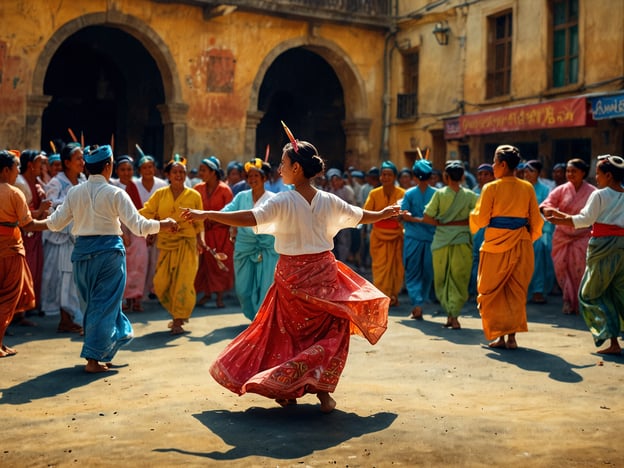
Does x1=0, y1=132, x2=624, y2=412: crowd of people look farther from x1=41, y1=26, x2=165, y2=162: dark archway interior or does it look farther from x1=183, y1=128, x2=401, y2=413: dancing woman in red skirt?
x1=41, y1=26, x2=165, y2=162: dark archway interior

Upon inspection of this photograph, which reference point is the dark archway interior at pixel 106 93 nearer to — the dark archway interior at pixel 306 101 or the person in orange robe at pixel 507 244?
the dark archway interior at pixel 306 101

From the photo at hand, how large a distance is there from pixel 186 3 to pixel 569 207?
1081 centimetres

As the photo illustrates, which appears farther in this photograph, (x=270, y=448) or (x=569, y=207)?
(x=569, y=207)

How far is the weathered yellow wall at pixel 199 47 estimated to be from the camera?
16.0 metres

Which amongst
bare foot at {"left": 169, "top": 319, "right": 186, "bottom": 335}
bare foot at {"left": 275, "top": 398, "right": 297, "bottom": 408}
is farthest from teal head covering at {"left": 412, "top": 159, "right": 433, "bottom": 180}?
bare foot at {"left": 275, "top": 398, "right": 297, "bottom": 408}

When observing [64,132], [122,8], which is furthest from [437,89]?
[64,132]

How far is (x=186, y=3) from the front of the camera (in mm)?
17688

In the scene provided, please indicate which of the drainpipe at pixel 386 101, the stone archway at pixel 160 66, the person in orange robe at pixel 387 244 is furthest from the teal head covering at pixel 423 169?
the drainpipe at pixel 386 101

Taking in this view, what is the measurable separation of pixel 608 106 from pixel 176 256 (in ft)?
27.2

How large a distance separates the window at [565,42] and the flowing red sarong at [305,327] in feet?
38.7

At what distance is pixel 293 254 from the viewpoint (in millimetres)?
5164

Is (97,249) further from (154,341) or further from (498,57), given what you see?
(498,57)

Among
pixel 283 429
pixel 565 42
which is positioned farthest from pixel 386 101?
pixel 283 429

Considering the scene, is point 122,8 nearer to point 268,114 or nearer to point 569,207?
point 268,114
